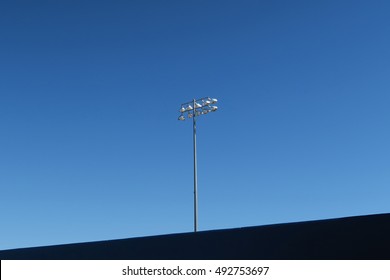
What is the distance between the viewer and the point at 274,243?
8961 mm

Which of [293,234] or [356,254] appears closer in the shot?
[356,254]

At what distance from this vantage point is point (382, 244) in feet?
25.3

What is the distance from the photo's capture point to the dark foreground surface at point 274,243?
7875 millimetres

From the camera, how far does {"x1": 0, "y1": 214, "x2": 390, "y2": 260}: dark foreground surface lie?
310 inches
